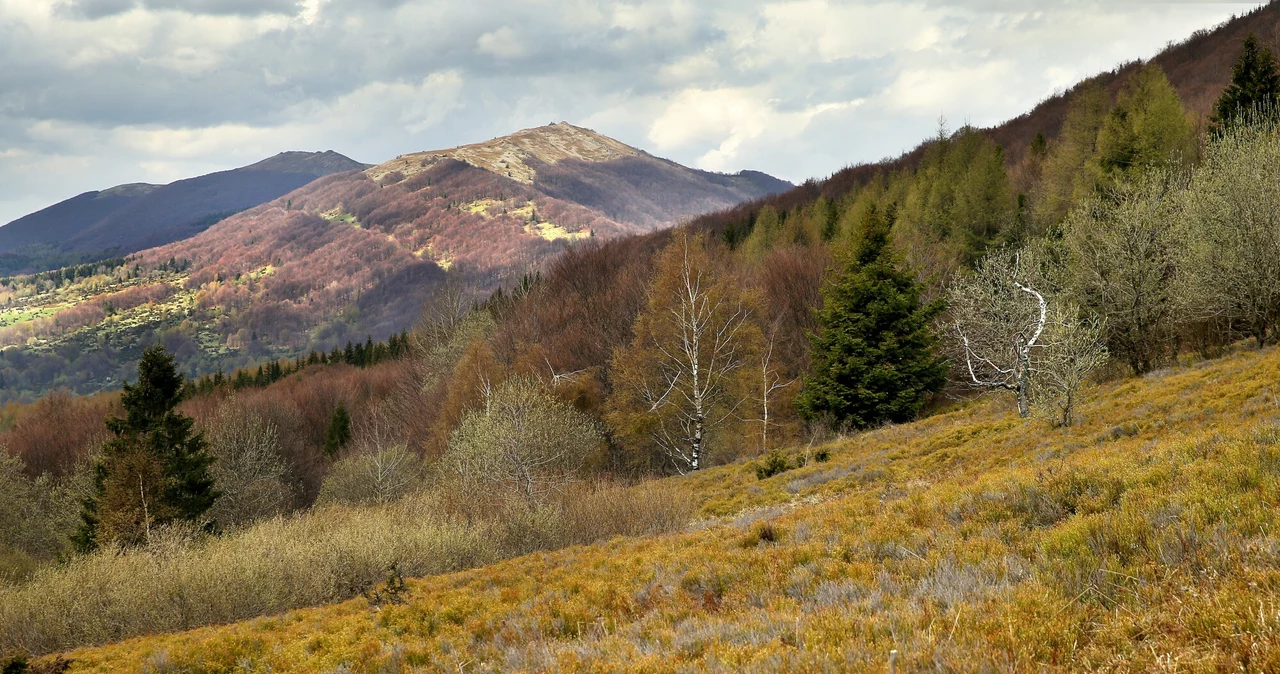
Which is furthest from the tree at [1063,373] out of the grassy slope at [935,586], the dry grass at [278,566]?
the dry grass at [278,566]

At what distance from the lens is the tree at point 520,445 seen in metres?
25.8

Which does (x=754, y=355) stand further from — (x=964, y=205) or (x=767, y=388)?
(x=964, y=205)

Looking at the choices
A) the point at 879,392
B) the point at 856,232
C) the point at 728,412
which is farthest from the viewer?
the point at 728,412

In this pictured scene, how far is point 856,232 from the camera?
29016mm

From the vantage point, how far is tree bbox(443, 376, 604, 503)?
84.7ft

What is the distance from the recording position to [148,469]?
2573cm

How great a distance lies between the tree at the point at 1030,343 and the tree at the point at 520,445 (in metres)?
16.5

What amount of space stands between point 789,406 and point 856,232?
9.94m

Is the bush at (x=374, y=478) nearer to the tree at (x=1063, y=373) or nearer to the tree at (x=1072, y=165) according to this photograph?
the tree at (x=1063, y=373)

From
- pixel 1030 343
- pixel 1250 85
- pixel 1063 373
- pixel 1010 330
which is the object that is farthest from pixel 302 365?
pixel 1250 85

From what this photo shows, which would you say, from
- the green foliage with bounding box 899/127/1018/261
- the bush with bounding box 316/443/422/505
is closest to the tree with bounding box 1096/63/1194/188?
the green foliage with bounding box 899/127/1018/261

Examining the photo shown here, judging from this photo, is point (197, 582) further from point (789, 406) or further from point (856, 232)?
point (856, 232)

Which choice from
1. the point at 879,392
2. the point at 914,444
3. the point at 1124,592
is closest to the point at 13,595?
the point at 1124,592

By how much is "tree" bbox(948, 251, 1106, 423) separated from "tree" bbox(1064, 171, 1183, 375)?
45.9 inches
